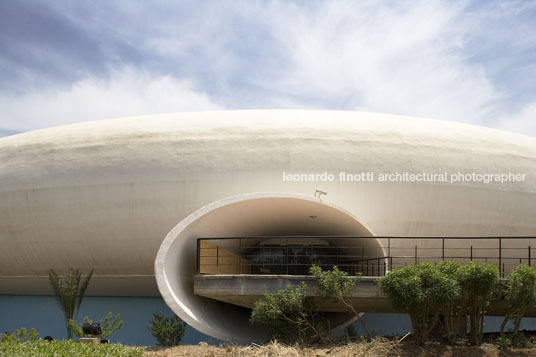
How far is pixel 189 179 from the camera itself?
739 inches

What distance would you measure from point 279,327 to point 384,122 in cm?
938

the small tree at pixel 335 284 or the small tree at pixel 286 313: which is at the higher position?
the small tree at pixel 335 284

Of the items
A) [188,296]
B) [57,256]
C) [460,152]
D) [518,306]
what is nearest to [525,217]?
[460,152]

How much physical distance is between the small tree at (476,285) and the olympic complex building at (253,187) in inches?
188

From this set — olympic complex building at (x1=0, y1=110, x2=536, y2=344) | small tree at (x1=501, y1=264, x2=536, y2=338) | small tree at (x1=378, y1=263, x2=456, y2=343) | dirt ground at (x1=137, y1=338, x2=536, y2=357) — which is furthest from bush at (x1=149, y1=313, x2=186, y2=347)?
small tree at (x1=501, y1=264, x2=536, y2=338)

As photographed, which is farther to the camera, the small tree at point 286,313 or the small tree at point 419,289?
the small tree at point 286,313

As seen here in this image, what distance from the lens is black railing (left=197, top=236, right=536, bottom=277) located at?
17656 millimetres

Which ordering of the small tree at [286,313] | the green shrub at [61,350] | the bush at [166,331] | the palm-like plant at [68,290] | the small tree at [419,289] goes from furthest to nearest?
the palm-like plant at [68,290]
the bush at [166,331]
the small tree at [286,313]
the small tree at [419,289]
the green shrub at [61,350]

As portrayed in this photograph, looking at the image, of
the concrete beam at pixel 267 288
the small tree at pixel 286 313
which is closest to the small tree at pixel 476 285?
the concrete beam at pixel 267 288

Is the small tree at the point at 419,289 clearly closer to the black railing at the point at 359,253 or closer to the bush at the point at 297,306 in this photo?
the bush at the point at 297,306

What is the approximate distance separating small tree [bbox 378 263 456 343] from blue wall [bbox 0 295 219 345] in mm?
10873

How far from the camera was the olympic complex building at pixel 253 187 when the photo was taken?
1870cm

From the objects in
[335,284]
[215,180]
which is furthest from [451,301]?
[215,180]

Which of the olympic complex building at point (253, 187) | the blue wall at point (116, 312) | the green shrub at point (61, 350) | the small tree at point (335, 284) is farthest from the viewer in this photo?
the blue wall at point (116, 312)
